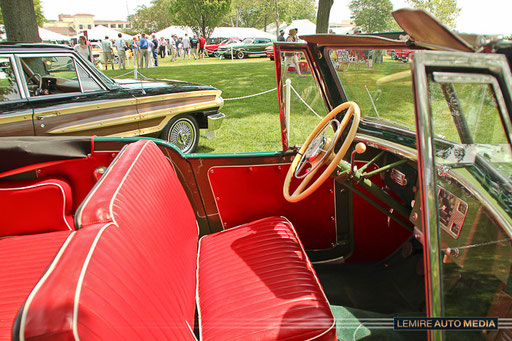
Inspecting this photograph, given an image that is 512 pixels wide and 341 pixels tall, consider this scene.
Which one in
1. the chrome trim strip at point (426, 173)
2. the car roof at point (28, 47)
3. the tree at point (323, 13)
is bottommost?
the chrome trim strip at point (426, 173)

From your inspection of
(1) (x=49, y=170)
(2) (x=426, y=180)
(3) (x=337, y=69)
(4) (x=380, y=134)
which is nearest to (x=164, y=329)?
(2) (x=426, y=180)

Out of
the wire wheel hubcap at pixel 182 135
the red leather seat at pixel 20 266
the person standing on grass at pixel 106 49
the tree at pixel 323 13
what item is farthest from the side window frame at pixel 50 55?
the person standing on grass at pixel 106 49

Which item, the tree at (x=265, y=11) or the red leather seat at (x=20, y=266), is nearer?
the red leather seat at (x=20, y=266)

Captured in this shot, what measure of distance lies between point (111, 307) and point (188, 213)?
1131 mm

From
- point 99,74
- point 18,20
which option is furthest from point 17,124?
point 18,20

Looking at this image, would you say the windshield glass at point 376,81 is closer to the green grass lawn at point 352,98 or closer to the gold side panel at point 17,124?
the green grass lawn at point 352,98

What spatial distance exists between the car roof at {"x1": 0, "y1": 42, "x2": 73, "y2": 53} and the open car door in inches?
177

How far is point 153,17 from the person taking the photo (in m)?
69.2

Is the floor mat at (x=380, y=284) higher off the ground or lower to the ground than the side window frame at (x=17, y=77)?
lower

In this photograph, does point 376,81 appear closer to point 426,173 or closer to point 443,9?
point 443,9

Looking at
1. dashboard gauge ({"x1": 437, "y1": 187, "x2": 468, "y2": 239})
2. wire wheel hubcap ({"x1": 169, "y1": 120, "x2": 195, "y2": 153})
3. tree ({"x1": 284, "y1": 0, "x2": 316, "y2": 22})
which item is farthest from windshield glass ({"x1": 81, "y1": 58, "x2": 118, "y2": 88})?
tree ({"x1": 284, "y1": 0, "x2": 316, "y2": 22})

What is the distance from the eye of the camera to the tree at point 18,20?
650 cm

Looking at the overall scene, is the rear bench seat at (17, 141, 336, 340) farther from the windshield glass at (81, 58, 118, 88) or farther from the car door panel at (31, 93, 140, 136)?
the windshield glass at (81, 58, 118, 88)

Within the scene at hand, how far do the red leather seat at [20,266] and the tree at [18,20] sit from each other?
5.97 metres
